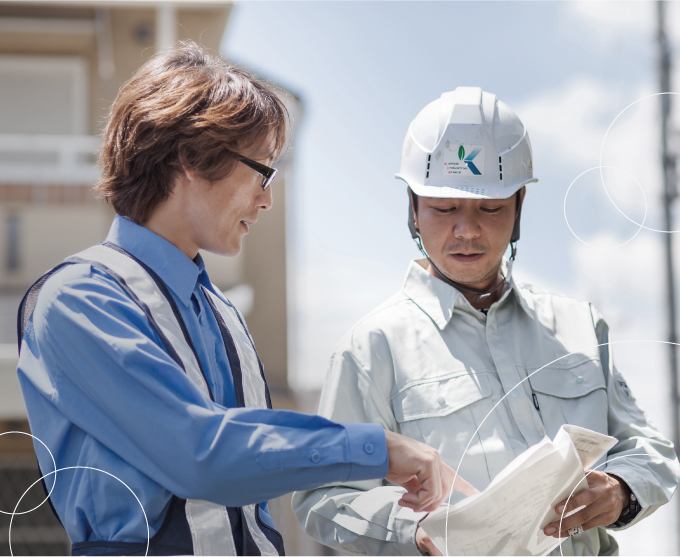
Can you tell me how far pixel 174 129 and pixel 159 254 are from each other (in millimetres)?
307

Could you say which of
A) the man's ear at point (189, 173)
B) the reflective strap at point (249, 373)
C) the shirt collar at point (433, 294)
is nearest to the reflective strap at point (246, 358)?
the reflective strap at point (249, 373)

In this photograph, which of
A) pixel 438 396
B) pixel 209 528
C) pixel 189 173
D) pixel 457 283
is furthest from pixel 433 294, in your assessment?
pixel 209 528

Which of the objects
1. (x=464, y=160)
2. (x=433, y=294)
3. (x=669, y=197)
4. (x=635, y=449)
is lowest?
(x=635, y=449)

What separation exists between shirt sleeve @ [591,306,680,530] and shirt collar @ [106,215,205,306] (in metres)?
1.40

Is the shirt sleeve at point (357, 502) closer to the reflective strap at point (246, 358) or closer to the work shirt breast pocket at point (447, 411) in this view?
the work shirt breast pocket at point (447, 411)

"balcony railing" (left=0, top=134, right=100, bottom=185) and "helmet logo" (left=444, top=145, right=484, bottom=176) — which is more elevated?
"balcony railing" (left=0, top=134, right=100, bottom=185)

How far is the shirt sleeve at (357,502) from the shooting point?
2166mm

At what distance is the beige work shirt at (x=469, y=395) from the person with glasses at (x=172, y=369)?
0.38 m

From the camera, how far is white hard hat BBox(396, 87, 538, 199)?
262cm

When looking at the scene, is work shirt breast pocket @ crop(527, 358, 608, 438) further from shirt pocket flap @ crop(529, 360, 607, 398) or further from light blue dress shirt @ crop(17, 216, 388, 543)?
light blue dress shirt @ crop(17, 216, 388, 543)

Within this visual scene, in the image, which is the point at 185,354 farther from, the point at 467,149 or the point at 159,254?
the point at 467,149

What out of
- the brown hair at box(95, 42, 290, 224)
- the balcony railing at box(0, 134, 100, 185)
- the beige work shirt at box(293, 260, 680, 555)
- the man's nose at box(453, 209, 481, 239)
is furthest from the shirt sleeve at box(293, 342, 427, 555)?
the balcony railing at box(0, 134, 100, 185)

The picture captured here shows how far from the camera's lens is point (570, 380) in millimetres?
2482

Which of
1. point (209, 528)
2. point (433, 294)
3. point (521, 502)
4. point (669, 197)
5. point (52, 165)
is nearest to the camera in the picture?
point (209, 528)
